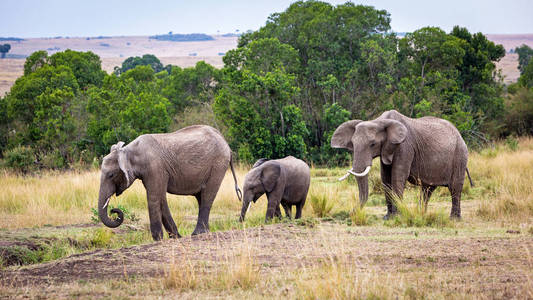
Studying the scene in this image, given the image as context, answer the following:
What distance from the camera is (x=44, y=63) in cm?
3522

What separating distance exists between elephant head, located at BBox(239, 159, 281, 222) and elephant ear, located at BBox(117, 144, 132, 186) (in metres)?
2.84

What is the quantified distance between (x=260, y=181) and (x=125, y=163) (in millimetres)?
3113

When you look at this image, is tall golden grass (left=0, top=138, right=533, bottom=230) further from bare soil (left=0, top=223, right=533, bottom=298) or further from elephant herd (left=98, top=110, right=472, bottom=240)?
bare soil (left=0, top=223, right=533, bottom=298)

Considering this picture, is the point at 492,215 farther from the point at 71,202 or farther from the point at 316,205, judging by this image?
the point at 71,202

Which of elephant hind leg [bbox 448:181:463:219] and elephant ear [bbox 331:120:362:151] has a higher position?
elephant ear [bbox 331:120:362:151]

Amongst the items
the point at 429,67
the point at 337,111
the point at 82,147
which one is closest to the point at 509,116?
the point at 429,67

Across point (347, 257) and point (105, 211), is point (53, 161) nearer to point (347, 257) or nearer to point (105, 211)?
point (105, 211)

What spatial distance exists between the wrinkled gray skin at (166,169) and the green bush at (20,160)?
13.2m

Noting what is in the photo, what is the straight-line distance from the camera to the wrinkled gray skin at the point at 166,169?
9.66 m

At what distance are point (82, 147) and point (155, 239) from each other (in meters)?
16.4

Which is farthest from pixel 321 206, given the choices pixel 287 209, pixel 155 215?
pixel 155 215

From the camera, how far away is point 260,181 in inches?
469

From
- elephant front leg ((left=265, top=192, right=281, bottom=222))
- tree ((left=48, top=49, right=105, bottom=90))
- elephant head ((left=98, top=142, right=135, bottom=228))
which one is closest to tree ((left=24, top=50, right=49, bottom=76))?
tree ((left=48, top=49, right=105, bottom=90))

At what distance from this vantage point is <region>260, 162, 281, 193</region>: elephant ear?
39.1 feet
